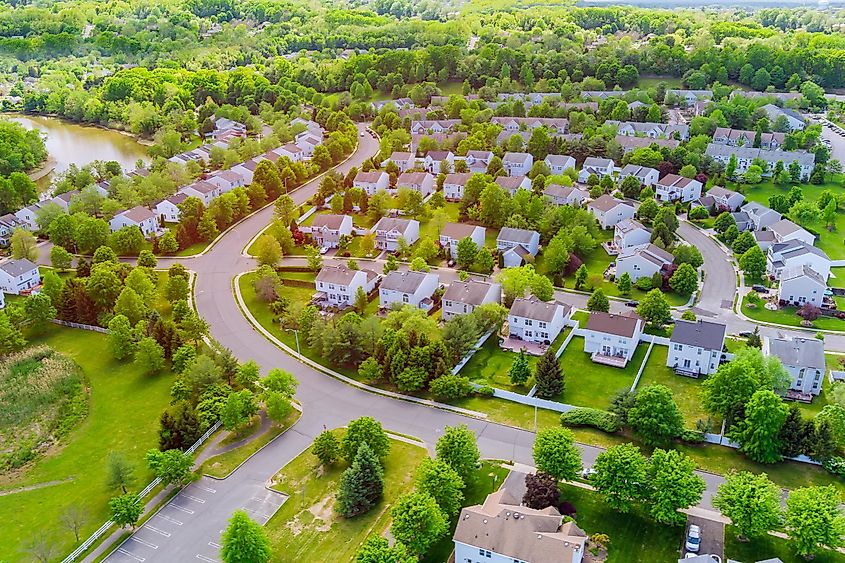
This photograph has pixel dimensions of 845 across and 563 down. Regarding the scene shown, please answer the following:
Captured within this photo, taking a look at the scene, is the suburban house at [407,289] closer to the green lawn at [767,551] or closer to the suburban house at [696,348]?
the suburban house at [696,348]

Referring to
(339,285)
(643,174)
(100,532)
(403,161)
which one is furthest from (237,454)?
(643,174)

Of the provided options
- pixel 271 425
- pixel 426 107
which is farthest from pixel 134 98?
pixel 271 425

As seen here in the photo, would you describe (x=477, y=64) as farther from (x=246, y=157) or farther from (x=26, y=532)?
(x=26, y=532)

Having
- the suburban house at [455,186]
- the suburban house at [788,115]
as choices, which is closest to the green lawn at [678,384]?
the suburban house at [455,186]

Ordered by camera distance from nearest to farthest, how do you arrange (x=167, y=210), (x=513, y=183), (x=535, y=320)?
(x=535, y=320) → (x=167, y=210) → (x=513, y=183)

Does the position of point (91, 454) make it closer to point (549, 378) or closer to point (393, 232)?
point (549, 378)

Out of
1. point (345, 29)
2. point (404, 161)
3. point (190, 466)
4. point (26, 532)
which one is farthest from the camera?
point (345, 29)
